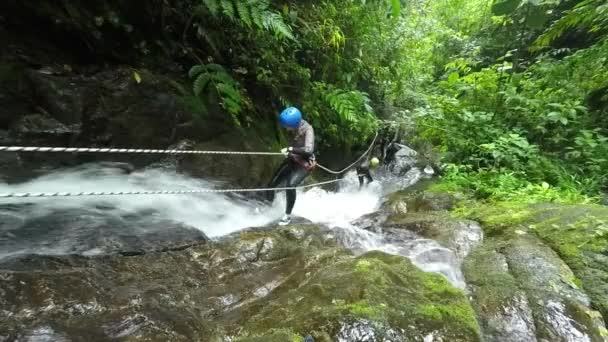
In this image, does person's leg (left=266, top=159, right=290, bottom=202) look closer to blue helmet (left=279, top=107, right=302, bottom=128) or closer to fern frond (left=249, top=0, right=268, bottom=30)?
blue helmet (left=279, top=107, right=302, bottom=128)

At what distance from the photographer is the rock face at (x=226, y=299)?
2227 mm

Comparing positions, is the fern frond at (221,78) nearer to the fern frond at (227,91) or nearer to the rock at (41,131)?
the fern frond at (227,91)

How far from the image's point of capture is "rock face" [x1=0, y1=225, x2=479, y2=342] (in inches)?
87.7

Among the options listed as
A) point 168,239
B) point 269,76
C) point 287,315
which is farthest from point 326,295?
point 269,76

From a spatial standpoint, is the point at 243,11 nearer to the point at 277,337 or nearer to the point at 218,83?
the point at 218,83

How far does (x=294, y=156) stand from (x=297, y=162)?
13cm

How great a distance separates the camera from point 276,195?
21.1 ft

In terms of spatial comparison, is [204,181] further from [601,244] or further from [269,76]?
[601,244]

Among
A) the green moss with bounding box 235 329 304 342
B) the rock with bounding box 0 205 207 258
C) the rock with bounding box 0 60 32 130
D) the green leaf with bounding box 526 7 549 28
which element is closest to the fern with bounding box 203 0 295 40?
the rock with bounding box 0 60 32 130

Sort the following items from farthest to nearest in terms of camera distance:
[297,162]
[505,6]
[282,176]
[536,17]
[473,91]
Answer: [473,91], [536,17], [505,6], [282,176], [297,162]

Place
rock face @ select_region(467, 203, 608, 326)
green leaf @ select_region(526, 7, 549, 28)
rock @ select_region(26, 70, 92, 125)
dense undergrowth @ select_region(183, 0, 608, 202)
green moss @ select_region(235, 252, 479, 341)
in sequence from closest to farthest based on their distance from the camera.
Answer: green moss @ select_region(235, 252, 479, 341) < rock face @ select_region(467, 203, 608, 326) < rock @ select_region(26, 70, 92, 125) < dense undergrowth @ select_region(183, 0, 608, 202) < green leaf @ select_region(526, 7, 549, 28)

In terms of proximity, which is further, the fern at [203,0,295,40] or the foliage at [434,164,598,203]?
the foliage at [434,164,598,203]

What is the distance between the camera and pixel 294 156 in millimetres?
5527

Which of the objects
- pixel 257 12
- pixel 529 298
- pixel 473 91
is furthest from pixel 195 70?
pixel 473 91
